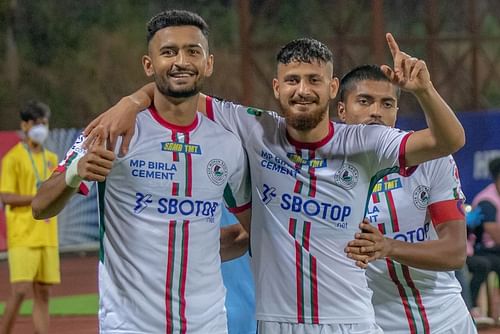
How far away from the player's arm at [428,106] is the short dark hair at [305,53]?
43 cm

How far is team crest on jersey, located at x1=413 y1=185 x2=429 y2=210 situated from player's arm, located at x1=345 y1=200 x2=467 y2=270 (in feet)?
0.14

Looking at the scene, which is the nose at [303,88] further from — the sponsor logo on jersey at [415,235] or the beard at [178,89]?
the sponsor logo on jersey at [415,235]

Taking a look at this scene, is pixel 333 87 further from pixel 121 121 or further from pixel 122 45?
pixel 122 45

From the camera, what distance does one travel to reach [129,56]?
33969 mm

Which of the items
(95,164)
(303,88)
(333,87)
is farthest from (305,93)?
(95,164)

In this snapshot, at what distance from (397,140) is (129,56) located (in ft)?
95.5

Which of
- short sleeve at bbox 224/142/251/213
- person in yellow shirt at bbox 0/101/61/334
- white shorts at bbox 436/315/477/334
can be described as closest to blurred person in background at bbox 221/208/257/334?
short sleeve at bbox 224/142/251/213

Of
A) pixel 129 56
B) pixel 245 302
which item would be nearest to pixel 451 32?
pixel 129 56

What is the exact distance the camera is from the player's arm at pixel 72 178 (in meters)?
4.85

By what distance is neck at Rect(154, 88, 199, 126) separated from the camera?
5.36 m

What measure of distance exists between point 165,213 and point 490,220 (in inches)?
300

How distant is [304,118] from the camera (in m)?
5.33

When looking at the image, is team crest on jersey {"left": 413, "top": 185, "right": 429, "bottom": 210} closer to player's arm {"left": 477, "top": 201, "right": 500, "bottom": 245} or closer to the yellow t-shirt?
the yellow t-shirt

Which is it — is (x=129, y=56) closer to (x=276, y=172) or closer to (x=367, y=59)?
(x=367, y=59)
